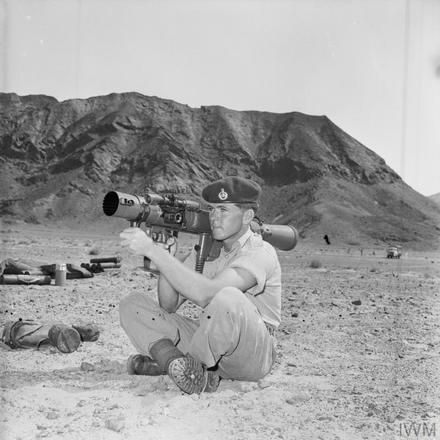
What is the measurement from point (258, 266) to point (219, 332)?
1.62 ft

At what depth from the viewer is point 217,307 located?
3670 mm

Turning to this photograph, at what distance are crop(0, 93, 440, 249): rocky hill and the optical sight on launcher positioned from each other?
190 feet

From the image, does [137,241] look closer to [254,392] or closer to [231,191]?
[231,191]

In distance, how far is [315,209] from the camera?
6975cm

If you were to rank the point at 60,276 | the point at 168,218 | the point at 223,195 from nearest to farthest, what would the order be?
the point at 223,195 → the point at 168,218 → the point at 60,276

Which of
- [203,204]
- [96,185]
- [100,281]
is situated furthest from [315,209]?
[203,204]

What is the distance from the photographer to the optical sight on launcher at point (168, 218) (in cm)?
382

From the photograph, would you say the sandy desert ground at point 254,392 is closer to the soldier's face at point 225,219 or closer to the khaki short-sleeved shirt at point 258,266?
the khaki short-sleeved shirt at point 258,266

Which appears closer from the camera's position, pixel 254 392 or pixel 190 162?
pixel 254 392

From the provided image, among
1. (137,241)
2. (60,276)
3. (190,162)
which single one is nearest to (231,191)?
(137,241)

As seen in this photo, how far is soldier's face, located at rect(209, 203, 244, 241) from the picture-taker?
4.01 metres

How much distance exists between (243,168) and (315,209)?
1900 cm

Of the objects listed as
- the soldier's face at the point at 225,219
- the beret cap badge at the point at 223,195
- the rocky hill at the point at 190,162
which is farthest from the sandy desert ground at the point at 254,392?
the rocky hill at the point at 190,162

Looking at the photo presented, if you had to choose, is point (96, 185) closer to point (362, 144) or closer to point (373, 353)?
point (362, 144)
